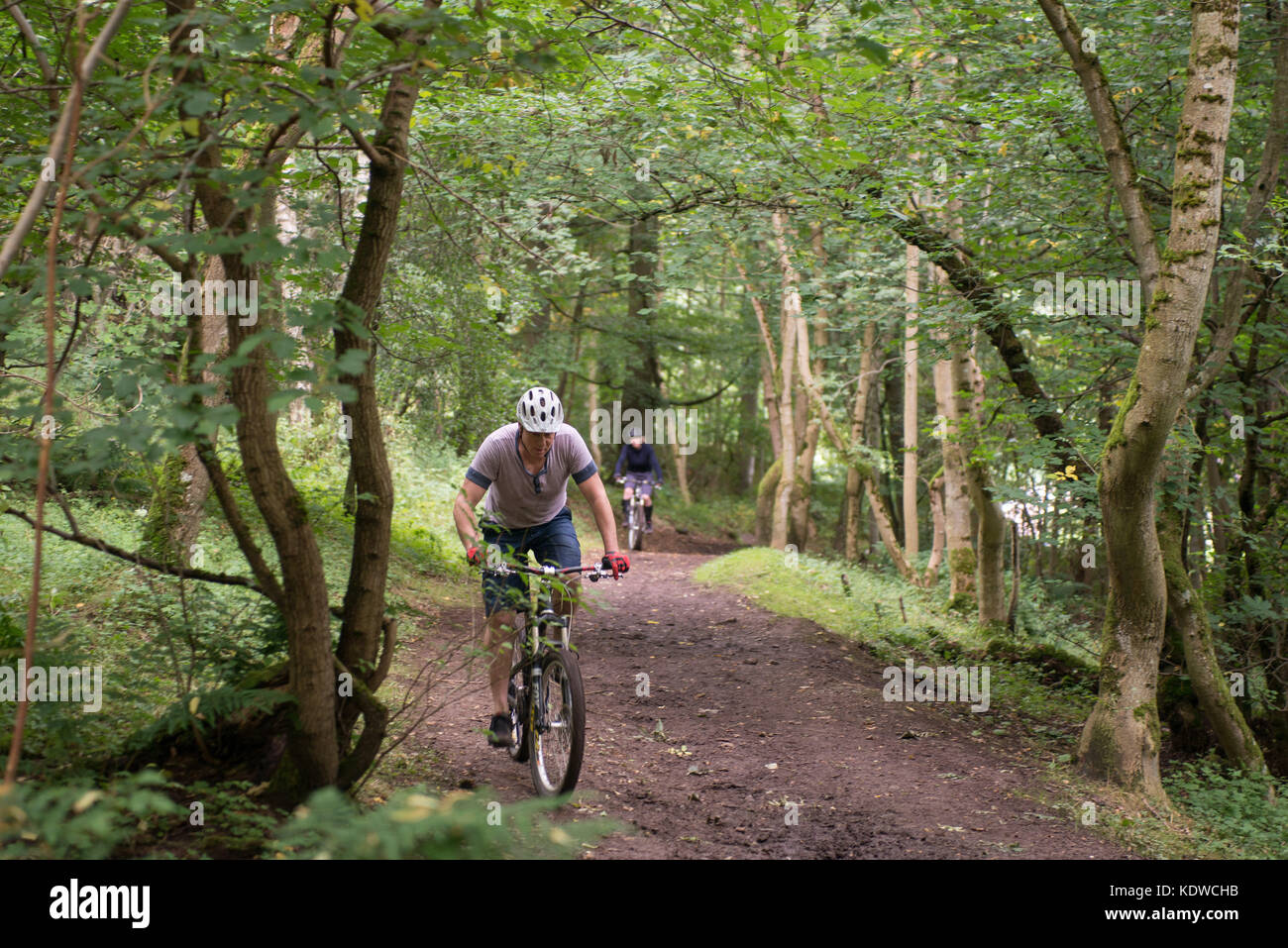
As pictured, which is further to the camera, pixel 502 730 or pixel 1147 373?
pixel 1147 373

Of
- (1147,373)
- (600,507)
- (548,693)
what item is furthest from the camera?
(1147,373)

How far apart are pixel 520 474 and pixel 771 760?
116 inches

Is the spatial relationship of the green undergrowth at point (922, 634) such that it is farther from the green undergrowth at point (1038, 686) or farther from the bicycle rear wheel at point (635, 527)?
the bicycle rear wheel at point (635, 527)

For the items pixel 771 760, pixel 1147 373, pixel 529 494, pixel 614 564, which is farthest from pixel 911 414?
pixel 614 564

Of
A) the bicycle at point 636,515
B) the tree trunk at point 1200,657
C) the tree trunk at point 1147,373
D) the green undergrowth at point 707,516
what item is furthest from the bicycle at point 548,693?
the green undergrowth at point 707,516

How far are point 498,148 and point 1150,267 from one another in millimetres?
6177

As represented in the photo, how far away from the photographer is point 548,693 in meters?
5.13

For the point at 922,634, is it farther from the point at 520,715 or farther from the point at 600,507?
the point at 520,715

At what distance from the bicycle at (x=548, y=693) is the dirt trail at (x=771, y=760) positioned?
23 centimetres

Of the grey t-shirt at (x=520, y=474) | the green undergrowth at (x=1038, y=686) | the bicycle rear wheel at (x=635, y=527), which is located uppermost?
the grey t-shirt at (x=520, y=474)

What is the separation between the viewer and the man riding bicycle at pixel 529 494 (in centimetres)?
512

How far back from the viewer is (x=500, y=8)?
8047mm
